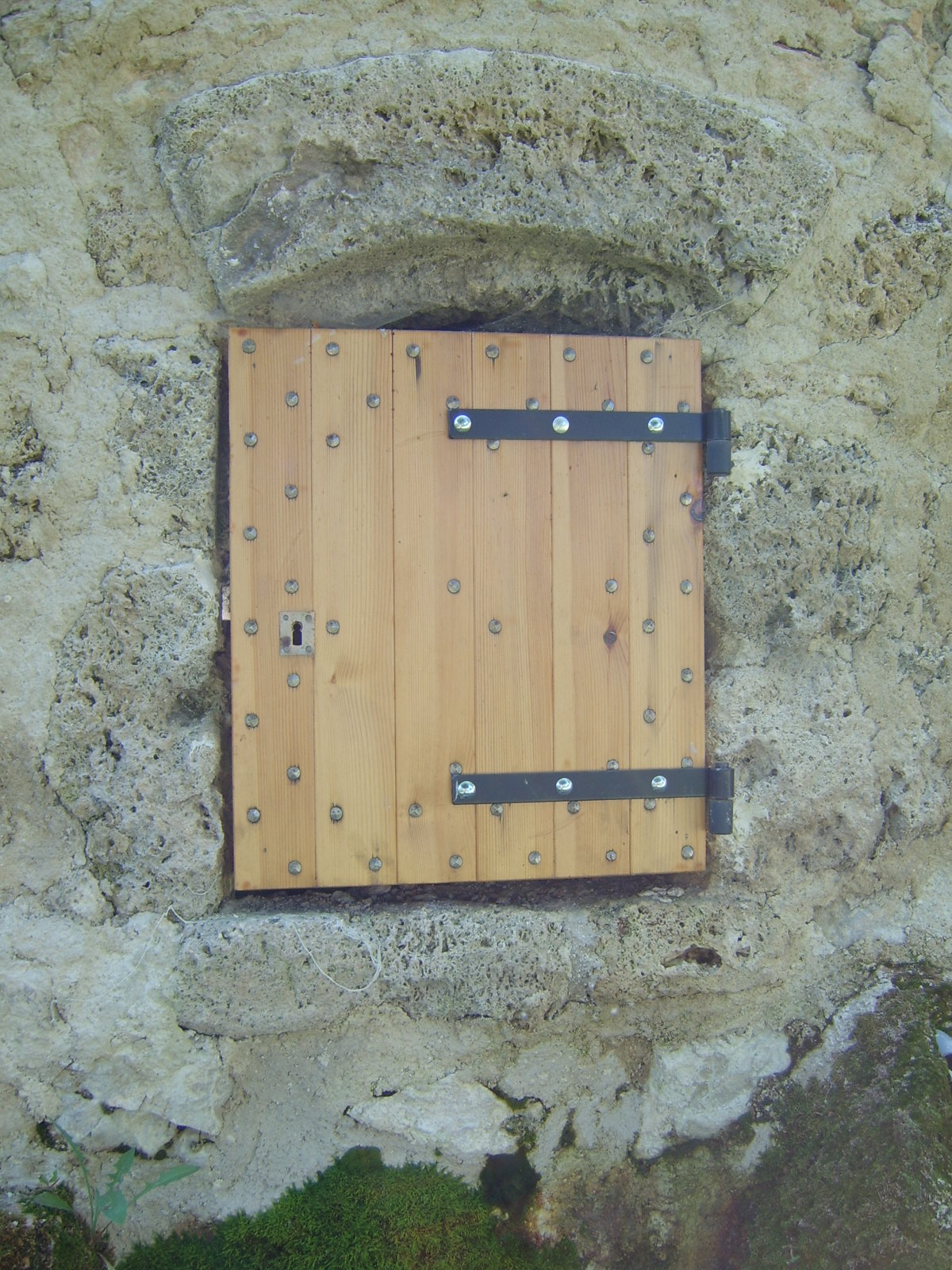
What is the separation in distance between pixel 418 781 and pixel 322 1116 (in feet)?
2.42

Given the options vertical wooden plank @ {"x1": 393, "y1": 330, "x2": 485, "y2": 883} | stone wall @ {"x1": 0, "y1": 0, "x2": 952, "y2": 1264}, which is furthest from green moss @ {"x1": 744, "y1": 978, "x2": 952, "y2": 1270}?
vertical wooden plank @ {"x1": 393, "y1": 330, "x2": 485, "y2": 883}

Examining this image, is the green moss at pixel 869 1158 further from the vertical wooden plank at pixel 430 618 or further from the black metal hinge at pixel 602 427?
the black metal hinge at pixel 602 427

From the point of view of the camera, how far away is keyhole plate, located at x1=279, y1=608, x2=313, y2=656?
2.00 m

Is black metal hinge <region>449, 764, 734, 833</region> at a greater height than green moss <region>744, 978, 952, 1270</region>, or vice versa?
black metal hinge <region>449, 764, 734, 833</region>

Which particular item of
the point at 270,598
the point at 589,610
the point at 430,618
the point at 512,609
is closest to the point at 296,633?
the point at 270,598

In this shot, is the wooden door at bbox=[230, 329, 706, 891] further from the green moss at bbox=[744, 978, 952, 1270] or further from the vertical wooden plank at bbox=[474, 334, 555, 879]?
the green moss at bbox=[744, 978, 952, 1270]

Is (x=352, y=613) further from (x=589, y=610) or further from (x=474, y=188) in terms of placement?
(x=474, y=188)

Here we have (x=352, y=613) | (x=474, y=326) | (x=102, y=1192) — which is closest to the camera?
(x=102, y=1192)

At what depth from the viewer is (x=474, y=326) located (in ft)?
7.27

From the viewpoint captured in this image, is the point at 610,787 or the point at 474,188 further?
the point at 610,787

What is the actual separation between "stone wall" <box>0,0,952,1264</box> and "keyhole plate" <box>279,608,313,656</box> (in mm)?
146

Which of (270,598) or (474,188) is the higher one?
(474,188)

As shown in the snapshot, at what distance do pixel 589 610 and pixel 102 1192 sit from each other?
1572 millimetres

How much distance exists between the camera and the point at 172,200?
1.98 m
